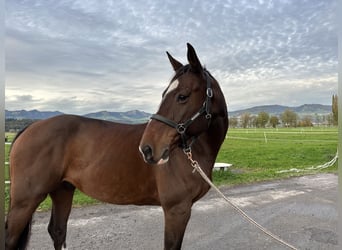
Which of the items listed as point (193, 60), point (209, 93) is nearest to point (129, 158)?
point (209, 93)

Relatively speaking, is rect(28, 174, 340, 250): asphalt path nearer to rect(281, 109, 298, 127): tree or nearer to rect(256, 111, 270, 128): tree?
rect(256, 111, 270, 128): tree

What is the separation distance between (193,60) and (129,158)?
1.05 metres

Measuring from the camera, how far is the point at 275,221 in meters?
4.44

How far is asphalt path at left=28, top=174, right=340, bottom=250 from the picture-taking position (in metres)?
3.57

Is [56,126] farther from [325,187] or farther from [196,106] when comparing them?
[325,187]

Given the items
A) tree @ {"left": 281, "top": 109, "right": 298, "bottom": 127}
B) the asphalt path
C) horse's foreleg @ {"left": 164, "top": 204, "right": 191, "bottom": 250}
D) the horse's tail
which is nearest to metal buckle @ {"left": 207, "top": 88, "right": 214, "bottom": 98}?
horse's foreleg @ {"left": 164, "top": 204, "right": 191, "bottom": 250}

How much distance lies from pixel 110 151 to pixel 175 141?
30.1 inches

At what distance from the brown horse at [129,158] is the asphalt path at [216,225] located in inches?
52.5

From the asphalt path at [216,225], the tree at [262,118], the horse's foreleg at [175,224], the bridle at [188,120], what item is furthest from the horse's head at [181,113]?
the tree at [262,118]

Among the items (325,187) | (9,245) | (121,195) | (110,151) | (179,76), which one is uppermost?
(179,76)

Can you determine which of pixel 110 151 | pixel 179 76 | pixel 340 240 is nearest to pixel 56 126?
pixel 110 151

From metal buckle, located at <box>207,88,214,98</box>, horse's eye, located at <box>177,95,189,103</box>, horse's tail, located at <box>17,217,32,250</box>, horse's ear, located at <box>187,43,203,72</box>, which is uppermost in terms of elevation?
horse's ear, located at <box>187,43,203,72</box>

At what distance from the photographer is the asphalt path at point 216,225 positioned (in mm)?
3568

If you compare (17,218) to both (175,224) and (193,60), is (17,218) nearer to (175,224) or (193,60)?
(175,224)
